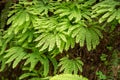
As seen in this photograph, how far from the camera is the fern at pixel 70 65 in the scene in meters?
3.38

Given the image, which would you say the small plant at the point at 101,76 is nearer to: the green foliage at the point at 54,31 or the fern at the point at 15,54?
the green foliage at the point at 54,31

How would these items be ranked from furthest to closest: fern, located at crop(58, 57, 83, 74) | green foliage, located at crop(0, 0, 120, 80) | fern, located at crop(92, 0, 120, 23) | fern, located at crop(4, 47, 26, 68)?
fern, located at crop(4, 47, 26, 68) < fern, located at crop(58, 57, 83, 74) < green foliage, located at crop(0, 0, 120, 80) < fern, located at crop(92, 0, 120, 23)

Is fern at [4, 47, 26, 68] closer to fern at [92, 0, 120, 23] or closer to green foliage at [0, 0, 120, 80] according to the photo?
green foliage at [0, 0, 120, 80]

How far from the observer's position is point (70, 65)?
3.45 metres

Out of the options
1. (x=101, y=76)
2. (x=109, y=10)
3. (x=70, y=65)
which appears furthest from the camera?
(x=101, y=76)

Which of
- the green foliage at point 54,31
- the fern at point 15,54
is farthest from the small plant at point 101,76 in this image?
the fern at point 15,54

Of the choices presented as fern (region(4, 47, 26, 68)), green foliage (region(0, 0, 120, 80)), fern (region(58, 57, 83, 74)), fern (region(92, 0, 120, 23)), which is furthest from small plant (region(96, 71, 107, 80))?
fern (region(4, 47, 26, 68))

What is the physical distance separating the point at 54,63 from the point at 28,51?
0.41 meters

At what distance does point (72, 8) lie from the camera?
353 centimetres

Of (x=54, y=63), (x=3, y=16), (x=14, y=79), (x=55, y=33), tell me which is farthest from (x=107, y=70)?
(x=3, y=16)

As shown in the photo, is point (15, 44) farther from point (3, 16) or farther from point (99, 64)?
point (99, 64)

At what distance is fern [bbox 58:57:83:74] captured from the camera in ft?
11.1

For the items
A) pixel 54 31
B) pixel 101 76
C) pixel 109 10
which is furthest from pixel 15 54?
pixel 109 10

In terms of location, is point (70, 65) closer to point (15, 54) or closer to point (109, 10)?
point (15, 54)
